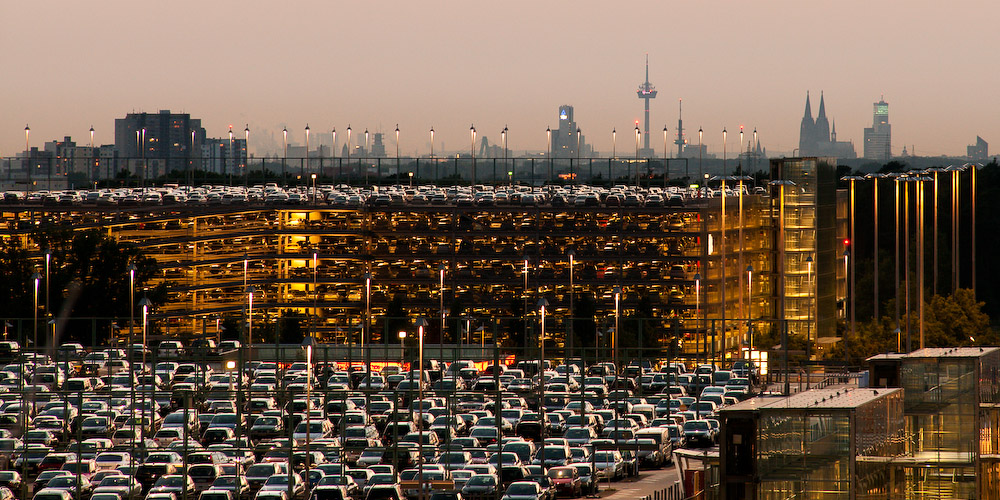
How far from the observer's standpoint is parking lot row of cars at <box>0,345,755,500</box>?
148 ft

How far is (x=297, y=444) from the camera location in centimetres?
5344

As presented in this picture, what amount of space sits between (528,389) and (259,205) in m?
59.6

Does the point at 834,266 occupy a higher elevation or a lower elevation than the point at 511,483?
higher

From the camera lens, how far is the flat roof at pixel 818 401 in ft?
83.4

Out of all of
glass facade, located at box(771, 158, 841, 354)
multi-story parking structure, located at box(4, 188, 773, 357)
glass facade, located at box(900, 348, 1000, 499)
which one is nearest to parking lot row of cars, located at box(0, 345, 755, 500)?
glass facade, located at box(900, 348, 1000, 499)

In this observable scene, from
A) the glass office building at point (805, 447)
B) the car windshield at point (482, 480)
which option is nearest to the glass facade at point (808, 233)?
the car windshield at point (482, 480)

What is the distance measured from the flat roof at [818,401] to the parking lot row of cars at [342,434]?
1480 cm

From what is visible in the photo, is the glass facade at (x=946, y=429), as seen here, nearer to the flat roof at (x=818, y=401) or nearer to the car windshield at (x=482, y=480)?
the flat roof at (x=818, y=401)

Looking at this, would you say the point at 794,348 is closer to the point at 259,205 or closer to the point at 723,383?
the point at 723,383

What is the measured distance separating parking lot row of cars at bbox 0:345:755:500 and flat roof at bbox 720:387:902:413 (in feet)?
48.6

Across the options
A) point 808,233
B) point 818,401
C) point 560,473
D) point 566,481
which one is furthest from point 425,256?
point 818,401

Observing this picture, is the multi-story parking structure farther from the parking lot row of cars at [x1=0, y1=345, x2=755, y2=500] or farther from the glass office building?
the glass office building

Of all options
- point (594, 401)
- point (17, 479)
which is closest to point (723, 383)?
point (594, 401)

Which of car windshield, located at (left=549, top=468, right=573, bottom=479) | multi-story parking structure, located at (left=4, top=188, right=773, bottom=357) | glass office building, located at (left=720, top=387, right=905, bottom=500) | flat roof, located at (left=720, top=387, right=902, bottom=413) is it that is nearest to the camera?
glass office building, located at (left=720, top=387, right=905, bottom=500)
